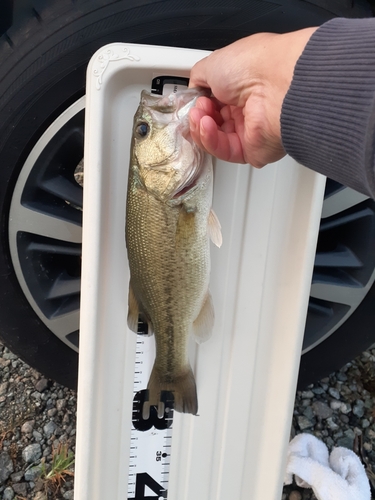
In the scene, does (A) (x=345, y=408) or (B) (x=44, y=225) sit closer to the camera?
(B) (x=44, y=225)

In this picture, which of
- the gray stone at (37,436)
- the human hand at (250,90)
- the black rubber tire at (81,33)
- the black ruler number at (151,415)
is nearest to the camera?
the human hand at (250,90)

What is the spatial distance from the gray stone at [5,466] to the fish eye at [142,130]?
1.61 metres

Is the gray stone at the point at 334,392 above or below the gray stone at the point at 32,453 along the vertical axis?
above

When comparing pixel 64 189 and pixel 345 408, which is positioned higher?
pixel 64 189

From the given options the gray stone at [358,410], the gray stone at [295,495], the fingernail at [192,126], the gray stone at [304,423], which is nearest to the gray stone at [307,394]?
the gray stone at [304,423]

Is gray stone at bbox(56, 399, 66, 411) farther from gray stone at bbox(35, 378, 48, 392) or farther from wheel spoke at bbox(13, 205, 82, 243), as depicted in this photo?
wheel spoke at bbox(13, 205, 82, 243)

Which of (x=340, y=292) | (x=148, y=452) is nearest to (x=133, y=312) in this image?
(x=148, y=452)

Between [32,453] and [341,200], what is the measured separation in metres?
1.74

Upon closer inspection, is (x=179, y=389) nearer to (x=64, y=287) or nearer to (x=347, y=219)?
(x=64, y=287)

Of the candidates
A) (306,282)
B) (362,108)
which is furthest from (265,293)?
(362,108)

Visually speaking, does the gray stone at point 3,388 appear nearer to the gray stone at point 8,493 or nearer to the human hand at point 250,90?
the gray stone at point 8,493

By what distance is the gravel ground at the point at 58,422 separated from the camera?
1978mm

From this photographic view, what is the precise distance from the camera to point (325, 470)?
1892 millimetres

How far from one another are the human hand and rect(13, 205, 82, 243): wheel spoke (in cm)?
71
